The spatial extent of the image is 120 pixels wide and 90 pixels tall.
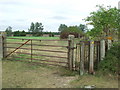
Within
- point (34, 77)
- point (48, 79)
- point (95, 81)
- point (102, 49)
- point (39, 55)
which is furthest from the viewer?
point (39, 55)

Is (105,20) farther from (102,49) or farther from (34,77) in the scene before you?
(34,77)

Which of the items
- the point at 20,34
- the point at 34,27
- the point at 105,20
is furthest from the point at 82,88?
the point at 34,27

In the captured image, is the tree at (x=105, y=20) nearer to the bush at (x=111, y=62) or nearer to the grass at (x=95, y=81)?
the bush at (x=111, y=62)

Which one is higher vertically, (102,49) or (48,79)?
(102,49)

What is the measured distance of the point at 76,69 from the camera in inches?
226

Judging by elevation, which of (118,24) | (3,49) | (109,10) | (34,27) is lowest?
(3,49)

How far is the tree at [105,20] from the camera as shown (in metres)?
5.67

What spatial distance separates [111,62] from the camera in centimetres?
508

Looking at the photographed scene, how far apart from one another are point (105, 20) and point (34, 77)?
3.62 m

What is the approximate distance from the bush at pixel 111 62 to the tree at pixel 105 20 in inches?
33.8

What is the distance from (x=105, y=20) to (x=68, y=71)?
2592 mm

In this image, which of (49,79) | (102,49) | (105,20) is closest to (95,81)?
(102,49)

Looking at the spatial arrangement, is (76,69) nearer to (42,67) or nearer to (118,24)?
(42,67)

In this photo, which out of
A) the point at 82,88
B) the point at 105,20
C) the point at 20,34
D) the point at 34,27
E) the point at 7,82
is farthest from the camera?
the point at 34,27
